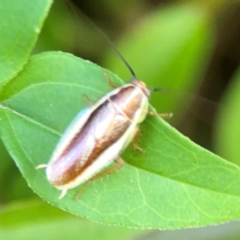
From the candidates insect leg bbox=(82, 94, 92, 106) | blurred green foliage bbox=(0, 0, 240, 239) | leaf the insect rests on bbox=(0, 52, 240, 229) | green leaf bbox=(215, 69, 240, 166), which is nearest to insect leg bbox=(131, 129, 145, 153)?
leaf the insect rests on bbox=(0, 52, 240, 229)

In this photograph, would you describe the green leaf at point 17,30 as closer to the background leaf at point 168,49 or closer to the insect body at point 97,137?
the insect body at point 97,137

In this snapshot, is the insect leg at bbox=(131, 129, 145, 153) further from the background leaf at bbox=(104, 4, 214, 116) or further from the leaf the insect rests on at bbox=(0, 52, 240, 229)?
the background leaf at bbox=(104, 4, 214, 116)

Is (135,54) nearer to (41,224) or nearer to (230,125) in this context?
(230,125)

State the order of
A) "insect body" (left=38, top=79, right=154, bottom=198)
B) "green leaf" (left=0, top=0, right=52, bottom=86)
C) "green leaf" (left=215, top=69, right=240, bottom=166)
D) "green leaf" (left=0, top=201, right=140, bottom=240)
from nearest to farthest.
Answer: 1. "green leaf" (left=0, top=0, right=52, bottom=86)
2. "insect body" (left=38, top=79, right=154, bottom=198)
3. "green leaf" (left=0, top=201, right=140, bottom=240)
4. "green leaf" (left=215, top=69, right=240, bottom=166)

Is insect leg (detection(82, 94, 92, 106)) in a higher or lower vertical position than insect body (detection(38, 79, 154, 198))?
higher

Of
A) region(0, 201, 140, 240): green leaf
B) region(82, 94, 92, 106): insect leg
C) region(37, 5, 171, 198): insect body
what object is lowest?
region(0, 201, 140, 240): green leaf

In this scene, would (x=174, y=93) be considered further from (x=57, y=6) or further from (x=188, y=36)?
(x=57, y=6)

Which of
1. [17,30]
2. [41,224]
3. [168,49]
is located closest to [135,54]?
[168,49]
